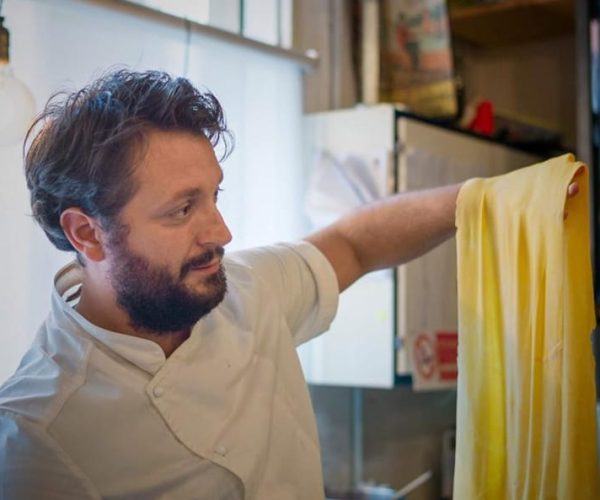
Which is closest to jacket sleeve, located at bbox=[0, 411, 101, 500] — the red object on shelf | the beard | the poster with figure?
the beard

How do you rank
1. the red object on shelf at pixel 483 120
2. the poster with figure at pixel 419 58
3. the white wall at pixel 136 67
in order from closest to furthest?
the white wall at pixel 136 67 → the poster with figure at pixel 419 58 → the red object on shelf at pixel 483 120

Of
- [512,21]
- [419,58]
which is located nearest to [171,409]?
[419,58]

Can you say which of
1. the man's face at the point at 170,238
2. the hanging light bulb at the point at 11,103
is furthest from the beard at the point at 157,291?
the hanging light bulb at the point at 11,103

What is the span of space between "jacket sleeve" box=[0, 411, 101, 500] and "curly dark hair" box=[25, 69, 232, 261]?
0.84ft

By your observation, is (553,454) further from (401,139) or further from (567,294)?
(401,139)

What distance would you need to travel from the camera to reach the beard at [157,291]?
1197 millimetres

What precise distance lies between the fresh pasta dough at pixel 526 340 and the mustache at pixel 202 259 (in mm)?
368

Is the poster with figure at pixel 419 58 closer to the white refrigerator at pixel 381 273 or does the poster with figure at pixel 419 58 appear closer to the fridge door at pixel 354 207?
the white refrigerator at pixel 381 273

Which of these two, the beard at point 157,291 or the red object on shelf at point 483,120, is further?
the red object on shelf at point 483,120

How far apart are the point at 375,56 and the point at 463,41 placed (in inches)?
22.5

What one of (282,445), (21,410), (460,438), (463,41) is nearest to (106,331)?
(21,410)

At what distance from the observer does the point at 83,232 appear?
120cm

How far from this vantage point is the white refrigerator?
2.12 metres

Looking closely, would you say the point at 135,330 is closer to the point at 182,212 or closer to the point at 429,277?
the point at 182,212
